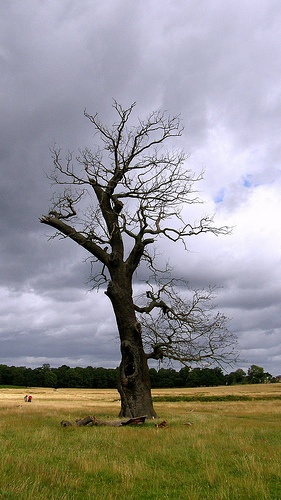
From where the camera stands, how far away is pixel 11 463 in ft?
27.7

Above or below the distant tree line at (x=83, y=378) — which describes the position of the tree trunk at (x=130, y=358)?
below

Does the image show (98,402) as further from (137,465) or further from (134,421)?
(137,465)

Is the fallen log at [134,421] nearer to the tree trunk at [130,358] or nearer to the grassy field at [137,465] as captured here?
the grassy field at [137,465]

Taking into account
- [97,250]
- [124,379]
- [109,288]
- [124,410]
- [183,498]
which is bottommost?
[183,498]

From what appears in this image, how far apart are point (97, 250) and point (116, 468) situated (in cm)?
1311

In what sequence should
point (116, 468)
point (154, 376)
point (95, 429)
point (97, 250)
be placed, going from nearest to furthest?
point (116, 468)
point (95, 429)
point (97, 250)
point (154, 376)

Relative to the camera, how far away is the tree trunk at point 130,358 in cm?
1934

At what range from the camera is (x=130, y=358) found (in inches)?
766

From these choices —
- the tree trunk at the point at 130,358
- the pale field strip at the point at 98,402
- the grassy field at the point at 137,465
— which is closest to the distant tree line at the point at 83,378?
the pale field strip at the point at 98,402

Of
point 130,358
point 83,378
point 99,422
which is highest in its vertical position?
point 83,378

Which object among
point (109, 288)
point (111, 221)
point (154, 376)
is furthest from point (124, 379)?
point (154, 376)

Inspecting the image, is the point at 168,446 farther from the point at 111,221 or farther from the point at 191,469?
the point at 111,221

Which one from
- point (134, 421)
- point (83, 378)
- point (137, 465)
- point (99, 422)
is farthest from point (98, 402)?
point (83, 378)

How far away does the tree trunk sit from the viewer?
762 inches
